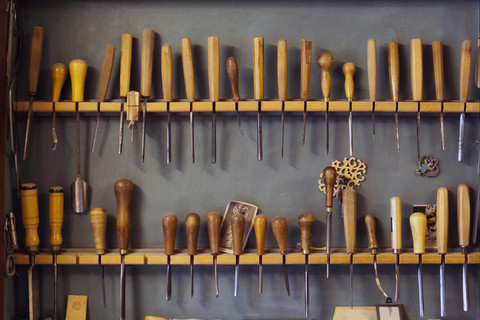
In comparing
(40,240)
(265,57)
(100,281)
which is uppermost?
(265,57)

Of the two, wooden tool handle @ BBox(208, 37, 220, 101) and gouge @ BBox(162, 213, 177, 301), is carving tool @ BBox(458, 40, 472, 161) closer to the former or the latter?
wooden tool handle @ BBox(208, 37, 220, 101)

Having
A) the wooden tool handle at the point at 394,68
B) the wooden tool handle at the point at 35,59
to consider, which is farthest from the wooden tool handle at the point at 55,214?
the wooden tool handle at the point at 394,68

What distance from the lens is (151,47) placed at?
80.2 inches

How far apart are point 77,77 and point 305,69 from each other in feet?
3.10

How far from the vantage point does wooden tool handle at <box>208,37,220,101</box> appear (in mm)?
1983

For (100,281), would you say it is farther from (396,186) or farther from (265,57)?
(396,186)

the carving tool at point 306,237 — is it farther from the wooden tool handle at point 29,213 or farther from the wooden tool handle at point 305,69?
the wooden tool handle at point 29,213

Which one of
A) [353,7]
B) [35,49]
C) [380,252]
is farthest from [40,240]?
[353,7]

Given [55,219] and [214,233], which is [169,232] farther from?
[55,219]

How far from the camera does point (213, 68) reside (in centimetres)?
199

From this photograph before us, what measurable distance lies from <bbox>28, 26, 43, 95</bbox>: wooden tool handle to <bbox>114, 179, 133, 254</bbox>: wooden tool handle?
53 cm

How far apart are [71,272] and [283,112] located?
1.14 metres

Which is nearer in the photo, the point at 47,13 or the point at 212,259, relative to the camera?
the point at 212,259

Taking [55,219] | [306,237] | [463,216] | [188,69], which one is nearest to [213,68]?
[188,69]
